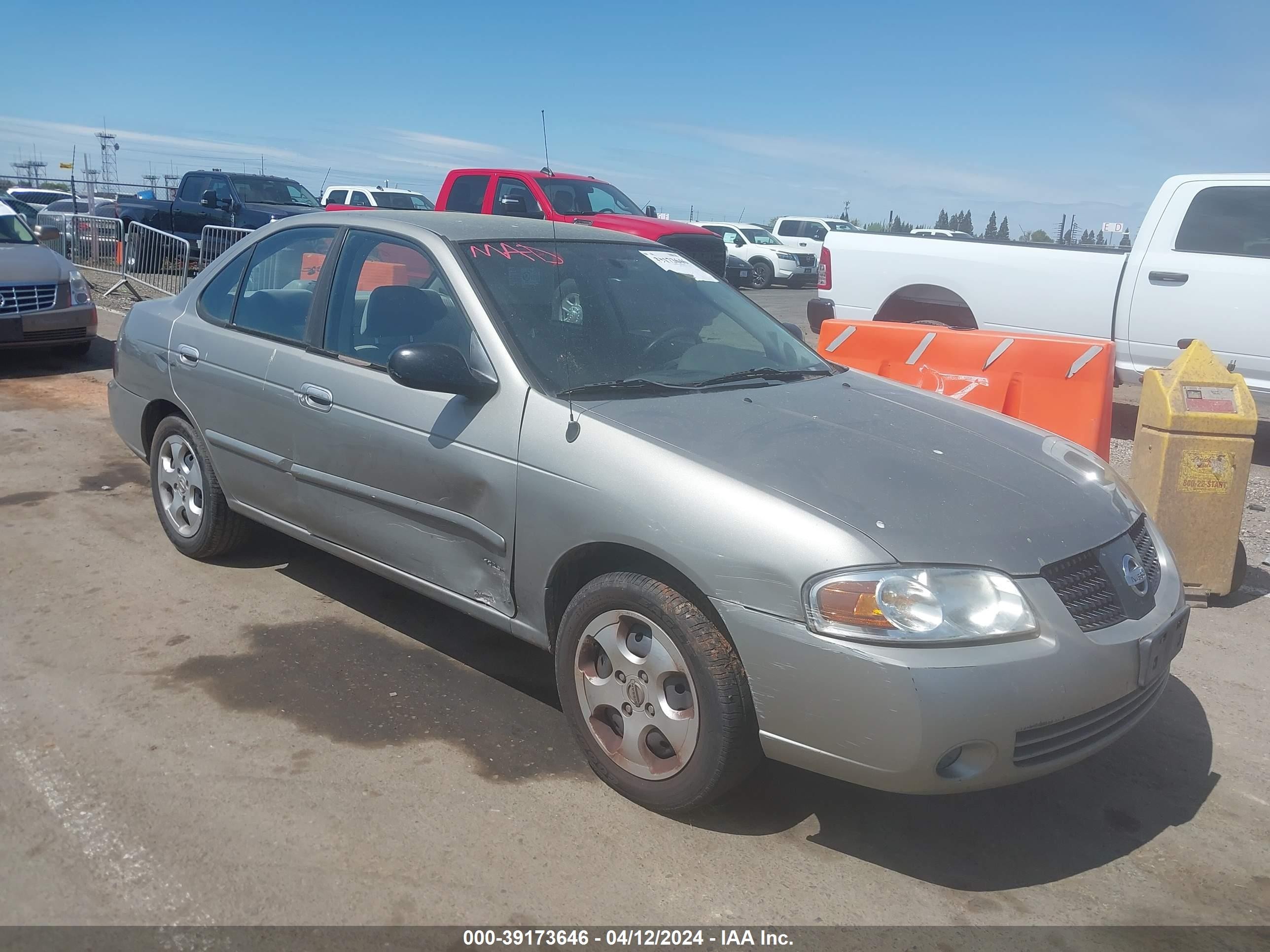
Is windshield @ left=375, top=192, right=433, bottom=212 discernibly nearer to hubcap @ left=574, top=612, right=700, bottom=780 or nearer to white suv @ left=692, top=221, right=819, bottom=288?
white suv @ left=692, top=221, right=819, bottom=288

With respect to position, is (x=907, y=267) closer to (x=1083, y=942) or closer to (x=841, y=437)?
(x=841, y=437)

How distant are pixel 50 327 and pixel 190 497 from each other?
5.89m

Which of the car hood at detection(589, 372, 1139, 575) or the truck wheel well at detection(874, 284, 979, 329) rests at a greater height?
the truck wheel well at detection(874, 284, 979, 329)

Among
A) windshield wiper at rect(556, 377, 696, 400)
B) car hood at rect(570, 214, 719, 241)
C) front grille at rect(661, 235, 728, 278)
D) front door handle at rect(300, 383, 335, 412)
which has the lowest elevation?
front door handle at rect(300, 383, 335, 412)

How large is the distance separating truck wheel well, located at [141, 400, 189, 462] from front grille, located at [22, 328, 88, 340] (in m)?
5.30

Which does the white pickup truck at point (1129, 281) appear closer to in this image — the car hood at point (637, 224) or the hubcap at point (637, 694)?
the car hood at point (637, 224)

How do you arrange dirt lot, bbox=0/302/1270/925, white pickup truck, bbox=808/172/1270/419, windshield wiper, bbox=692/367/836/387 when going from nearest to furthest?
dirt lot, bbox=0/302/1270/925 → windshield wiper, bbox=692/367/836/387 → white pickup truck, bbox=808/172/1270/419

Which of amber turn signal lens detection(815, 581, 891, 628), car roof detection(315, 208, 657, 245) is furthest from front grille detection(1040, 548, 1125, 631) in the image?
car roof detection(315, 208, 657, 245)

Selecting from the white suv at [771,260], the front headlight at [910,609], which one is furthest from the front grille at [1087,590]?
the white suv at [771,260]

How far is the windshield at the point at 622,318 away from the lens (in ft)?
12.2

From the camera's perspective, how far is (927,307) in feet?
29.7

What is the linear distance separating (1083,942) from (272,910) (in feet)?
6.74

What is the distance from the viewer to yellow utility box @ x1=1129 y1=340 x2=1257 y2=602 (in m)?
5.08

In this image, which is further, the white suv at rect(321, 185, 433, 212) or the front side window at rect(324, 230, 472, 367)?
the white suv at rect(321, 185, 433, 212)
